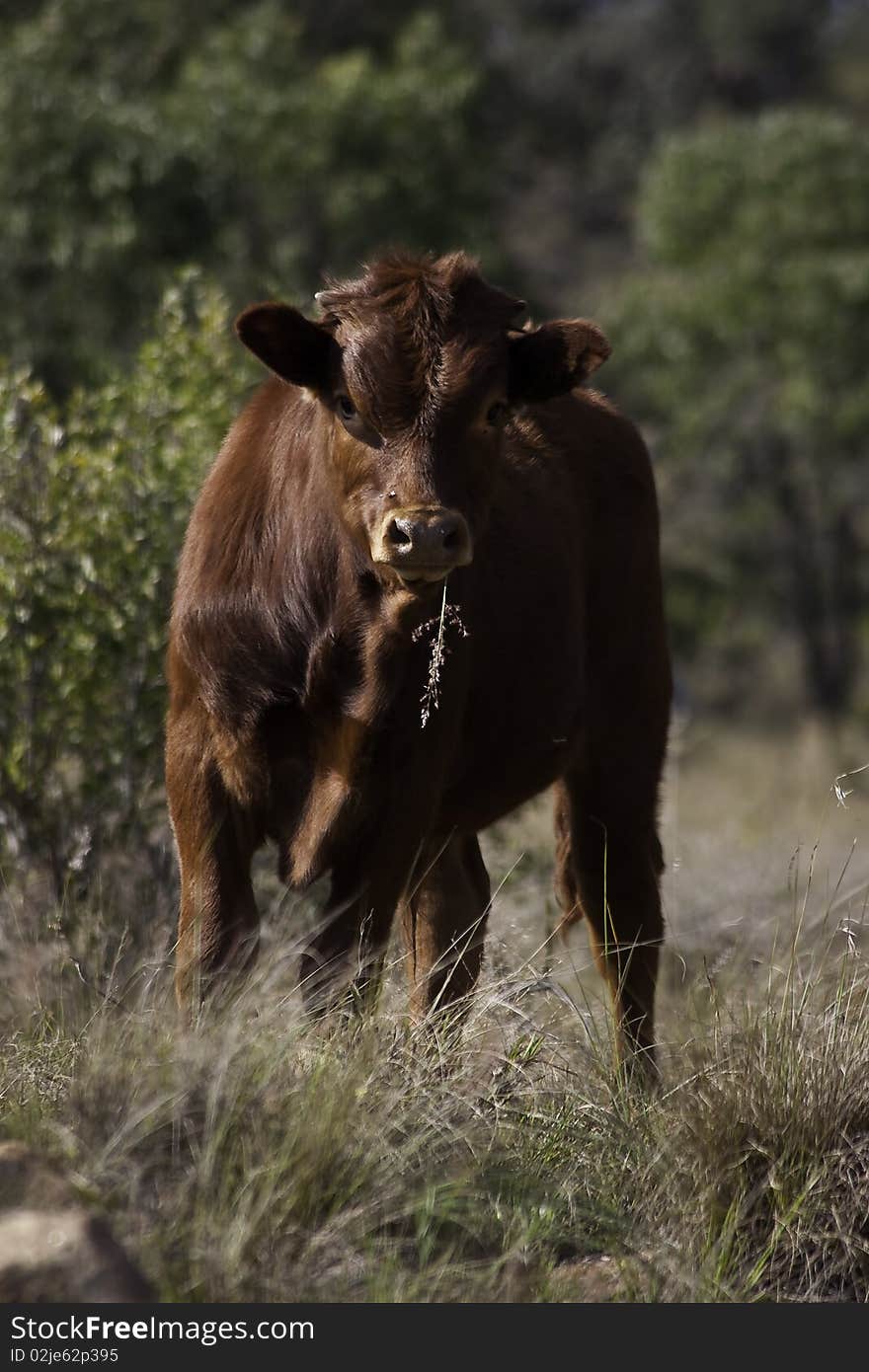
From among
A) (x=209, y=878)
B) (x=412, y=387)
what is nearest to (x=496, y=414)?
(x=412, y=387)

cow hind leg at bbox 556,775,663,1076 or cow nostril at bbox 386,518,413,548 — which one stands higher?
cow nostril at bbox 386,518,413,548

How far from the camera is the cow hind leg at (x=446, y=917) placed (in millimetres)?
5996

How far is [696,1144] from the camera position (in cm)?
467

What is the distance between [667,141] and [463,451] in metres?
23.8

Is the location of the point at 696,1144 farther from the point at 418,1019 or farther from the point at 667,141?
the point at 667,141

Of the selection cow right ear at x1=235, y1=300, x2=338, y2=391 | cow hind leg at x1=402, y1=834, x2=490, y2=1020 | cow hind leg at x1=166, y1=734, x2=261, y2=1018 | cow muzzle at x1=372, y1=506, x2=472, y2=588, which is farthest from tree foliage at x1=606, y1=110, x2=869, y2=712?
cow muzzle at x1=372, y1=506, x2=472, y2=588

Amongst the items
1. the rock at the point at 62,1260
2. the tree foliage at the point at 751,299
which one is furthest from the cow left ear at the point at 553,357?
the tree foliage at the point at 751,299

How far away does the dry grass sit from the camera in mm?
3982

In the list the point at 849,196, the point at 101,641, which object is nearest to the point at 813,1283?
the point at 101,641

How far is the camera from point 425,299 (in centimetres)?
520

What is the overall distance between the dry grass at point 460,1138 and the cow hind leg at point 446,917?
41 cm

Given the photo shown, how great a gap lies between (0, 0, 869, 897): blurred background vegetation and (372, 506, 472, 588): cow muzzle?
2096 mm

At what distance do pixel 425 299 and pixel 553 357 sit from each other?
0.52 metres

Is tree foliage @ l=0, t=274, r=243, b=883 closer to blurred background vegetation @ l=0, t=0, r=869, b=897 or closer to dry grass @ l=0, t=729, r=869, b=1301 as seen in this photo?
blurred background vegetation @ l=0, t=0, r=869, b=897
